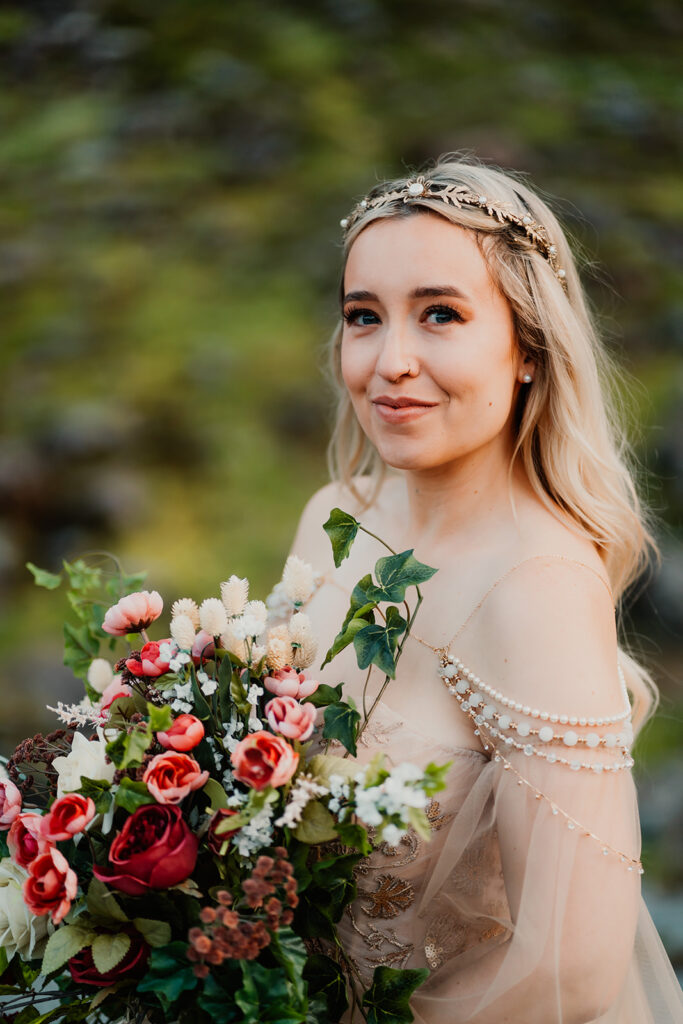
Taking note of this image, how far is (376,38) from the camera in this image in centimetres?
610

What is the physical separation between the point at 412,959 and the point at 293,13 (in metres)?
6.11

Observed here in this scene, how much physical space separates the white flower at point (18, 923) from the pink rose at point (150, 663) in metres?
0.32

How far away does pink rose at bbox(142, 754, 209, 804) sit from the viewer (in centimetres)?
120

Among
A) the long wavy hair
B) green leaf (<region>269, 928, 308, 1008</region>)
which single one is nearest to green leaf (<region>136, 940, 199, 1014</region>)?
green leaf (<region>269, 928, 308, 1008</region>)

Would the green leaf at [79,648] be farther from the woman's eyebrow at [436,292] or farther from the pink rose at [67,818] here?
the woman's eyebrow at [436,292]

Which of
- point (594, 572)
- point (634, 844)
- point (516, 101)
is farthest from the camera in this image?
point (516, 101)

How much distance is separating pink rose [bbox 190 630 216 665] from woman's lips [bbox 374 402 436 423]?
0.50m

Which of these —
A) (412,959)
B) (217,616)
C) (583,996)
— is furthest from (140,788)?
(583,996)

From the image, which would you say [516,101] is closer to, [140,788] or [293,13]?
[293,13]

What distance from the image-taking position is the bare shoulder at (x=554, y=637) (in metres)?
1.44

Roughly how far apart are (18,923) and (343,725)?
0.54 m

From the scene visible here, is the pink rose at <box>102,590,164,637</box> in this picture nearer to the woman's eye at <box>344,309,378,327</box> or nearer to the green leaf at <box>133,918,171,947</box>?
the green leaf at <box>133,918,171,947</box>

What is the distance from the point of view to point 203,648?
→ 4.68ft

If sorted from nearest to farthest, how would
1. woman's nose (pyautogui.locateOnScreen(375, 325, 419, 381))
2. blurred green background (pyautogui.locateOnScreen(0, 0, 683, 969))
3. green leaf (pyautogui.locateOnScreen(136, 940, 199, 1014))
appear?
green leaf (pyautogui.locateOnScreen(136, 940, 199, 1014)), woman's nose (pyautogui.locateOnScreen(375, 325, 419, 381)), blurred green background (pyautogui.locateOnScreen(0, 0, 683, 969))
